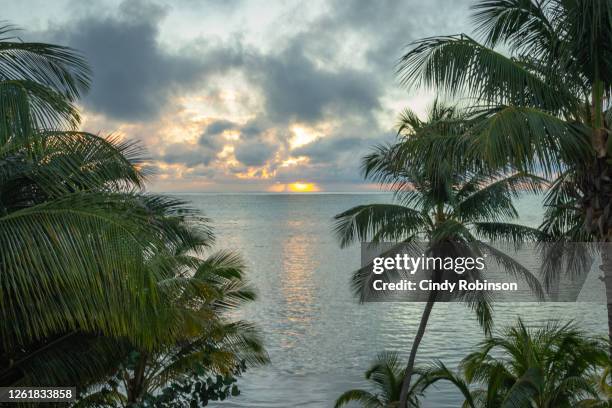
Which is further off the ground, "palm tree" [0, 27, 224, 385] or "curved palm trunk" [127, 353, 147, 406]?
"palm tree" [0, 27, 224, 385]

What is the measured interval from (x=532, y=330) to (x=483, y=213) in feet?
69.2

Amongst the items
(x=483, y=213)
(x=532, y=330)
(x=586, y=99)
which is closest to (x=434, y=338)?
(x=532, y=330)

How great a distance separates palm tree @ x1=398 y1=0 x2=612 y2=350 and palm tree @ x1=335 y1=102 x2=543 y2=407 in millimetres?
4612

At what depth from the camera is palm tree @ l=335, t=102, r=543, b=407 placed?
14.3 m

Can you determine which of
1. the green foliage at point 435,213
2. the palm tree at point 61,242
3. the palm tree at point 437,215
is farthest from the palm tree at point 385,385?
the palm tree at point 61,242

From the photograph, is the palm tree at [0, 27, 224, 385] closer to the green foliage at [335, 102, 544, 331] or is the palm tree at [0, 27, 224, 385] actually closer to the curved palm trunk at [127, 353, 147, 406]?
the curved palm trunk at [127, 353, 147, 406]

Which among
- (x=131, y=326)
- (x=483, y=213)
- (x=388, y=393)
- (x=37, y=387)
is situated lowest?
(x=388, y=393)

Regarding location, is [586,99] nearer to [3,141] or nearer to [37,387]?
[3,141]

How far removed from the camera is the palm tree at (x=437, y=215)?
47.0 ft

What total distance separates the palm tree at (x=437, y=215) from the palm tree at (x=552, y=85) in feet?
15.1

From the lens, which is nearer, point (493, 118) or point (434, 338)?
point (493, 118)

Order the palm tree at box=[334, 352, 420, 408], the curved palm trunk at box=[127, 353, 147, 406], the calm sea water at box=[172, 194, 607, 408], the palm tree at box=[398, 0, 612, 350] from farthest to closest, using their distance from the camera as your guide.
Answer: the calm sea water at box=[172, 194, 607, 408] < the palm tree at box=[334, 352, 420, 408] < the curved palm trunk at box=[127, 353, 147, 406] < the palm tree at box=[398, 0, 612, 350]

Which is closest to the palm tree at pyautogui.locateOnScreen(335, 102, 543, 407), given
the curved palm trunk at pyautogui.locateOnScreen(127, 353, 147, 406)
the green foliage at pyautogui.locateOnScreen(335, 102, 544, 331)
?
the green foliage at pyautogui.locateOnScreen(335, 102, 544, 331)

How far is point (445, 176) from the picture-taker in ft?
46.1
